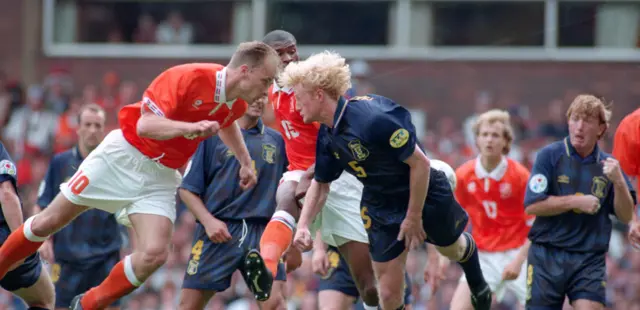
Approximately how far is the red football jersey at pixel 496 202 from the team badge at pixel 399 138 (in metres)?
2.94

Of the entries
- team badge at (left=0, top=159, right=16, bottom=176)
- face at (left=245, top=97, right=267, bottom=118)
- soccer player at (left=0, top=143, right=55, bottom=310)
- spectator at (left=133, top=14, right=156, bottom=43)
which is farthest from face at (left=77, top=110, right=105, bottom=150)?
spectator at (left=133, top=14, right=156, bottom=43)

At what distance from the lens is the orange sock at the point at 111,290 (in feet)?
24.5

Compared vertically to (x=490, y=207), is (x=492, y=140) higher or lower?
higher

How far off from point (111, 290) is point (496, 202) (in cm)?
377

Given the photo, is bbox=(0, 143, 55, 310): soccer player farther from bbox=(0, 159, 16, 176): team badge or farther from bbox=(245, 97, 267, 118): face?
bbox=(245, 97, 267, 118): face

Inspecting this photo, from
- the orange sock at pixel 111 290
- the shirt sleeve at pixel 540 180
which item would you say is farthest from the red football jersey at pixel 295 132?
the shirt sleeve at pixel 540 180

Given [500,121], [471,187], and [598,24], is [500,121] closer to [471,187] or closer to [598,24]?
[471,187]

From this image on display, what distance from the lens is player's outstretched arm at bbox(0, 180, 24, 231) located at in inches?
318

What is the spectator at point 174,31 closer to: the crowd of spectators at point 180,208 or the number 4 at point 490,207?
the crowd of spectators at point 180,208

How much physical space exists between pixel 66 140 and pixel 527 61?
6.98 m

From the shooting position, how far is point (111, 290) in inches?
295

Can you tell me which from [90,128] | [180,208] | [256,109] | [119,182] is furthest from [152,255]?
[180,208]

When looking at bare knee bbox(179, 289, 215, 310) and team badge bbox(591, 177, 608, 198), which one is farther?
team badge bbox(591, 177, 608, 198)

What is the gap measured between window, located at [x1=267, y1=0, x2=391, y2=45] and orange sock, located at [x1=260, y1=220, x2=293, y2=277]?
10.1 m
